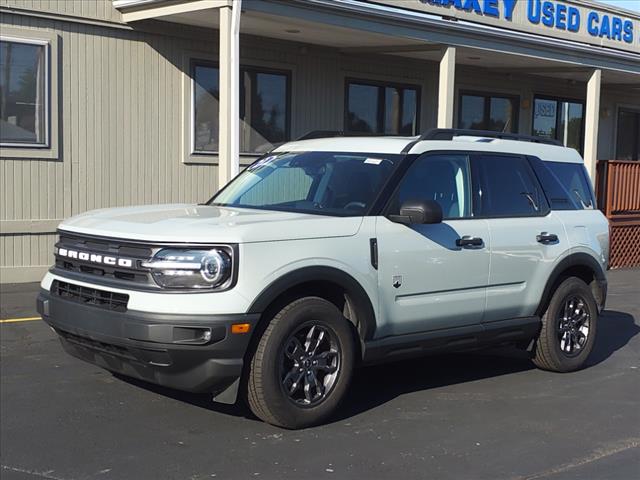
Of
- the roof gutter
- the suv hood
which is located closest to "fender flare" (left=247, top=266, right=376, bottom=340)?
the suv hood

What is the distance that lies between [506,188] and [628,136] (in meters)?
16.6

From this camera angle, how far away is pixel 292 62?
13.6 m

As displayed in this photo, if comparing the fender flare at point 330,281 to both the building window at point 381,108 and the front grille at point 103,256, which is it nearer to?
the front grille at point 103,256

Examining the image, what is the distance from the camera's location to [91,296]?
519 centimetres

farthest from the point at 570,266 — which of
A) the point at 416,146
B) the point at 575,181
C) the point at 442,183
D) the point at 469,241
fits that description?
the point at 416,146

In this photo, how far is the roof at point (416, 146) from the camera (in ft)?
20.1

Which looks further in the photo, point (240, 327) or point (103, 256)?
point (103, 256)

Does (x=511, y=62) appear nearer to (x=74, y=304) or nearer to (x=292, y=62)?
(x=292, y=62)

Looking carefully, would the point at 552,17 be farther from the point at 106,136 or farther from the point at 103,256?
the point at 103,256

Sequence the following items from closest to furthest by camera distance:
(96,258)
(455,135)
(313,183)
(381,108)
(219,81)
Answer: (96,258), (313,183), (455,135), (219,81), (381,108)

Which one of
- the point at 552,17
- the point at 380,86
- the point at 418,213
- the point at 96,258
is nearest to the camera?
the point at 96,258

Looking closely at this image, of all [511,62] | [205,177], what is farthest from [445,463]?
[511,62]

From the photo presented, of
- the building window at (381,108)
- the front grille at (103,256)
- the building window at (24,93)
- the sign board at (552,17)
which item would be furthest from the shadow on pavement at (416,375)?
the building window at (381,108)

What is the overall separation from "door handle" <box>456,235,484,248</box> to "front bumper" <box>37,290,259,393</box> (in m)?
1.88
